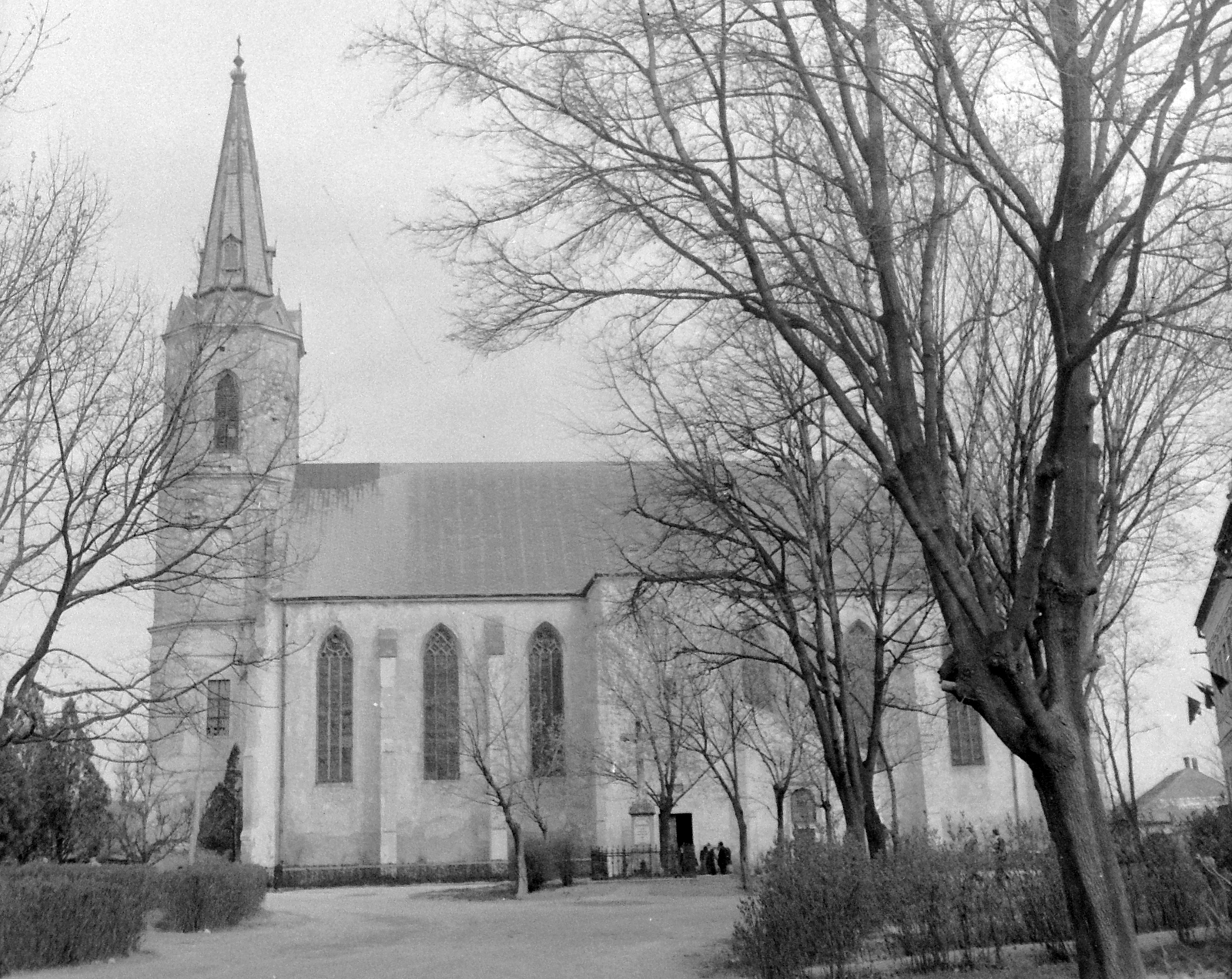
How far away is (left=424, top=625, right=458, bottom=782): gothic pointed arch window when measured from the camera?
4081 centimetres

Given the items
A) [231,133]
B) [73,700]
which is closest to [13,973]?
[73,700]

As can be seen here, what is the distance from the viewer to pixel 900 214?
1162 centimetres

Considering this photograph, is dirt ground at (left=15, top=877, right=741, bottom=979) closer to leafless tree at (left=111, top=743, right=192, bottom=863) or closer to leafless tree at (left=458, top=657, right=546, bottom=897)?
leafless tree at (left=111, top=743, right=192, bottom=863)

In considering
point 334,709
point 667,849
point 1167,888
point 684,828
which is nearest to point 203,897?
point 1167,888

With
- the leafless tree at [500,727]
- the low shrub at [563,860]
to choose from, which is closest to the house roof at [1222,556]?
the low shrub at [563,860]

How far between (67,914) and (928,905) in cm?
1021

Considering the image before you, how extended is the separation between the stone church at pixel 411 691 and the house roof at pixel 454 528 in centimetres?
9

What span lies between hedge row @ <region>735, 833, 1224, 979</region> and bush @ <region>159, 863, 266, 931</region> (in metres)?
12.0

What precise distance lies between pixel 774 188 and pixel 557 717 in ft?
104

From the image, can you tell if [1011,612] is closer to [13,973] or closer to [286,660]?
[13,973]

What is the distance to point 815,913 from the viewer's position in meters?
11.9

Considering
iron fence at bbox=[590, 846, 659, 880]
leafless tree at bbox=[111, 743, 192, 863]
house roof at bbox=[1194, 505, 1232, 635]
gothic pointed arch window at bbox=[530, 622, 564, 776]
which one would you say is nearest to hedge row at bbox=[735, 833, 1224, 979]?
house roof at bbox=[1194, 505, 1232, 635]

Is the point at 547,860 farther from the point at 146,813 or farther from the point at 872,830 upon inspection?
the point at 872,830

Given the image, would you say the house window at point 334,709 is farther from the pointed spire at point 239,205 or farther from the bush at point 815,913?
the bush at point 815,913
